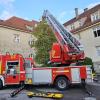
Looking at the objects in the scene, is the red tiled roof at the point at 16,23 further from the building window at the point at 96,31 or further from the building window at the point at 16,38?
the building window at the point at 96,31

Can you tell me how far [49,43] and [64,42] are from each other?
56.2 feet

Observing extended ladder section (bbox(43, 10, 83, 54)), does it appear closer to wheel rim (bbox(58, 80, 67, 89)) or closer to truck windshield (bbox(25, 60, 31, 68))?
wheel rim (bbox(58, 80, 67, 89))

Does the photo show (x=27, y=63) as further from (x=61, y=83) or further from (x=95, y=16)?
(x=95, y=16)

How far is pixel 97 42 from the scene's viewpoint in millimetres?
36312

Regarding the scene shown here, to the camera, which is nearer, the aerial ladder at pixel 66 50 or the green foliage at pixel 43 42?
the aerial ladder at pixel 66 50

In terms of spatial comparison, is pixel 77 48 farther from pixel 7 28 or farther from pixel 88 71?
pixel 7 28

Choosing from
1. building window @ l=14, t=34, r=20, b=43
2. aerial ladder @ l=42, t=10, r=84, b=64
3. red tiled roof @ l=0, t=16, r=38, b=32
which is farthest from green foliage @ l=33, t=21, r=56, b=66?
aerial ladder @ l=42, t=10, r=84, b=64

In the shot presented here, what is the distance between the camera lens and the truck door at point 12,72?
1745cm

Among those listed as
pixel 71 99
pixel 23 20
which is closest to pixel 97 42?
pixel 23 20

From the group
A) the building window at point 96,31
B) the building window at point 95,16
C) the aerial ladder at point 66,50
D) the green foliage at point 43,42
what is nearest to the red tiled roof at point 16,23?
the green foliage at point 43,42

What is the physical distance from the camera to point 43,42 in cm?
3500

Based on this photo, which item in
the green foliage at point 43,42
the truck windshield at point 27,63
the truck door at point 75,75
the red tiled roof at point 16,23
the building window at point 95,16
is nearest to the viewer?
the truck door at point 75,75

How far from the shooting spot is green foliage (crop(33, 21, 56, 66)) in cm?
3459

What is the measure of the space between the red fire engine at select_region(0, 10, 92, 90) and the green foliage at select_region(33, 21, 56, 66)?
635 inches
